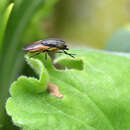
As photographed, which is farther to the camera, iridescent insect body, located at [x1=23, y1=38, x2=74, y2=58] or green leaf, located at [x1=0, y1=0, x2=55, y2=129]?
green leaf, located at [x1=0, y1=0, x2=55, y2=129]

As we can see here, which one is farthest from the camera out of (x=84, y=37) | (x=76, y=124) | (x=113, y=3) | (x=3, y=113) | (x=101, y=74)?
(x=84, y=37)

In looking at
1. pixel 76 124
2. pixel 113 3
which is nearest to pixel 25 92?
pixel 76 124

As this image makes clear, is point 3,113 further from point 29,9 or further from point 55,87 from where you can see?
point 55,87

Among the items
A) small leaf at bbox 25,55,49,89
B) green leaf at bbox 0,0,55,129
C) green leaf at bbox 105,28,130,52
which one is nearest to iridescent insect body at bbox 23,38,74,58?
small leaf at bbox 25,55,49,89

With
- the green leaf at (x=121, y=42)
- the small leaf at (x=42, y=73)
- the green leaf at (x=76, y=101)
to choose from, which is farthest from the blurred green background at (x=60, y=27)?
the small leaf at (x=42, y=73)

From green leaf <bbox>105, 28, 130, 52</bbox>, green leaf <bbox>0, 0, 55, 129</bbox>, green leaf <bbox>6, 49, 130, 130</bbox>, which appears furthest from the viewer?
green leaf <bbox>0, 0, 55, 129</bbox>

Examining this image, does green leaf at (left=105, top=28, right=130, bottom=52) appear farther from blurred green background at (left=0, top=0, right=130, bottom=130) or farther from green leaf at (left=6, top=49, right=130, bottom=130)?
green leaf at (left=6, top=49, right=130, bottom=130)

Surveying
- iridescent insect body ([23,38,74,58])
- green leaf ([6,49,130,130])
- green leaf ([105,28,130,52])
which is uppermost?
iridescent insect body ([23,38,74,58])
